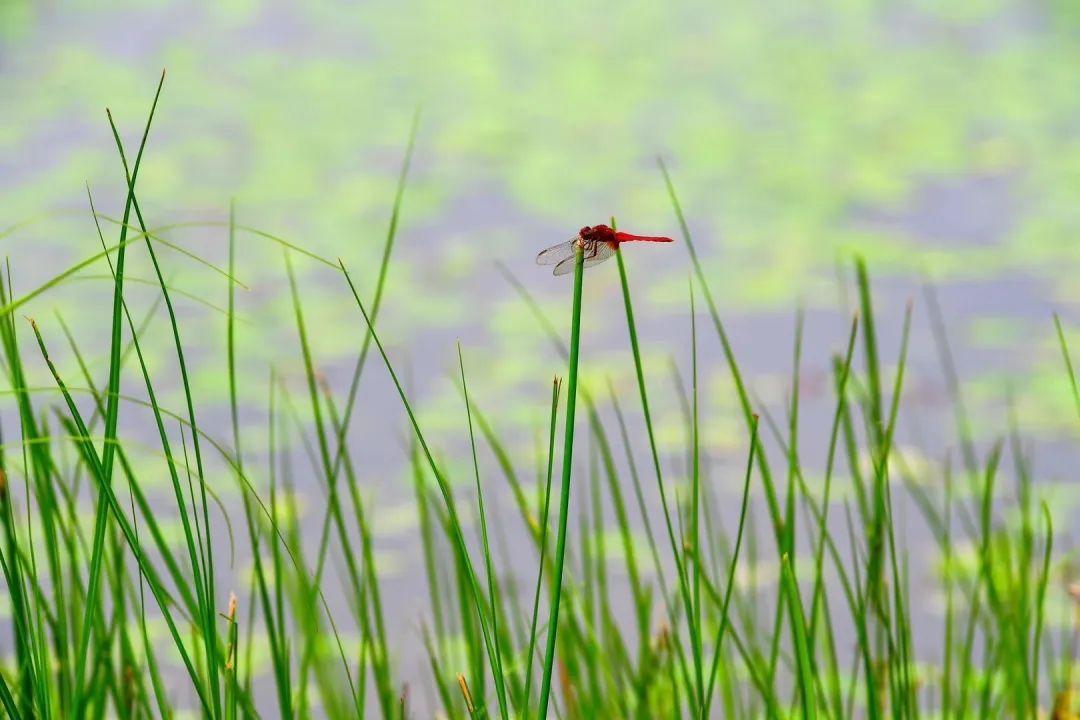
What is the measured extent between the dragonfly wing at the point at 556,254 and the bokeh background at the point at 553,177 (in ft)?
5.47

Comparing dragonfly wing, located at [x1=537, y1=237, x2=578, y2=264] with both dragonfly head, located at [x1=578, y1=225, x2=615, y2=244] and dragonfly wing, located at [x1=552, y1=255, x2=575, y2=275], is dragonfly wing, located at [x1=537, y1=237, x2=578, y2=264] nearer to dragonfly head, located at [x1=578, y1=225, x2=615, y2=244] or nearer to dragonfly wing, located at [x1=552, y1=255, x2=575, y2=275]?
dragonfly wing, located at [x1=552, y1=255, x2=575, y2=275]

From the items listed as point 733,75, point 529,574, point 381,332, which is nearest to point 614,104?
point 733,75

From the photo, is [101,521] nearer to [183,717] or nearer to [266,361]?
[183,717]

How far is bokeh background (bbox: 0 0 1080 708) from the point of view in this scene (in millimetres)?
3256

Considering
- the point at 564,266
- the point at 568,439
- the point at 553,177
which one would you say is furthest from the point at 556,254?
the point at 553,177

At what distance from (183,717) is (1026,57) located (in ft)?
14.9

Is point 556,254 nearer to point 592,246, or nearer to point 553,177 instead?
point 592,246

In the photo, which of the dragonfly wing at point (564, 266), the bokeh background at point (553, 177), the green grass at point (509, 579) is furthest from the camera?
the bokeh background at point (553, 177)

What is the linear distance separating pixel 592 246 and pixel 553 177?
149 inches

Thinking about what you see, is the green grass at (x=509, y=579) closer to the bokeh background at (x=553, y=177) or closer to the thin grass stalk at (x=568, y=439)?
the thin grass stalk at (x=568, y=439)

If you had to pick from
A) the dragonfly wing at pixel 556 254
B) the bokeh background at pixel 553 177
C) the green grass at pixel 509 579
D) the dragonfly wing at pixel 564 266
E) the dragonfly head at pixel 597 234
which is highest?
the bokeh background at pixel 553 177

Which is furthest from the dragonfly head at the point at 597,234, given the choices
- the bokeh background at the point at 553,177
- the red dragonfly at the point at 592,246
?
the bokeh background at the point at 553,177

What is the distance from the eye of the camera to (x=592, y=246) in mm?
606

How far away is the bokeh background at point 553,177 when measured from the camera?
326 centimetres
